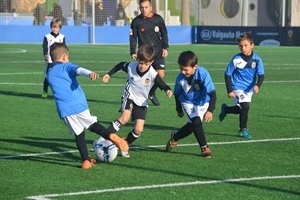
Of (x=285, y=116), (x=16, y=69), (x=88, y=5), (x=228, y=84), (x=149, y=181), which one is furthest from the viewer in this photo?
(x=88, y=5)

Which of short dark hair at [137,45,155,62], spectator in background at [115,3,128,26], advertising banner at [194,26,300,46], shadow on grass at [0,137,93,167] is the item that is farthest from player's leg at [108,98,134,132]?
spectator in background at [115,3,128,26]

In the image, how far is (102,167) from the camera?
1010 centimetres

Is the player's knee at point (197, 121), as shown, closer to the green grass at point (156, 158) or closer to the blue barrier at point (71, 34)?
the green grass at point (156, 158)

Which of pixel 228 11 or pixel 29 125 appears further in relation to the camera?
pixel 228 11

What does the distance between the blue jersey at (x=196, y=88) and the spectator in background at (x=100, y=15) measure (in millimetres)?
38695

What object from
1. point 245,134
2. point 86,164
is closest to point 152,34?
point 245,134

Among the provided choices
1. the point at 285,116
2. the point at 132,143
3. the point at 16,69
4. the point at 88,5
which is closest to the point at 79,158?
the point at 132,143

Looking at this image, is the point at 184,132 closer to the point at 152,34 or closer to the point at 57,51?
the point at 57,51

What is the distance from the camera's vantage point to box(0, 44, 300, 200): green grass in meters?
8.69

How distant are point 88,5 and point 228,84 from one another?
37.5 metres

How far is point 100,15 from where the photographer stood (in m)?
49.6

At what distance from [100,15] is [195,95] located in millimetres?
39108

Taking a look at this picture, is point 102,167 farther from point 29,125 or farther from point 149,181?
point 29,125

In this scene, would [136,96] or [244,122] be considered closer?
[136,96]
